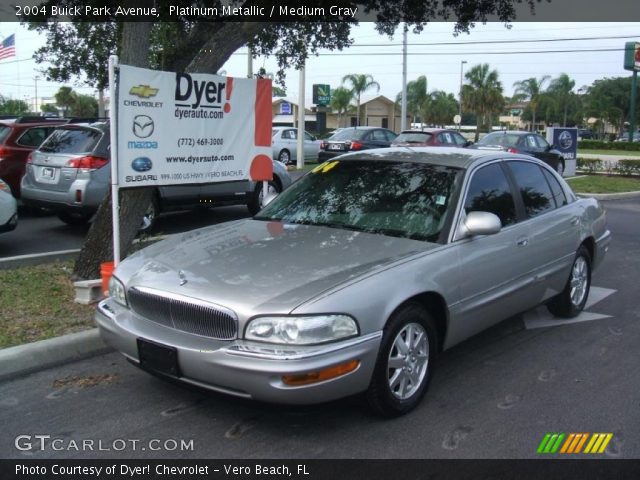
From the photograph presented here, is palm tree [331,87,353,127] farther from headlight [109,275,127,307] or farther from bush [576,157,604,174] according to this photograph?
headlight [109,275,127,307]

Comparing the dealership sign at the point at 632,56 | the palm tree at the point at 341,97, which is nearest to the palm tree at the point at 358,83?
the palm tree at the point at 341,97

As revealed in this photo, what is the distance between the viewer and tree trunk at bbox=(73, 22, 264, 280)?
20.9ft

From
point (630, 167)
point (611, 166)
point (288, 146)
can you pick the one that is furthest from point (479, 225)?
point (288, 146)

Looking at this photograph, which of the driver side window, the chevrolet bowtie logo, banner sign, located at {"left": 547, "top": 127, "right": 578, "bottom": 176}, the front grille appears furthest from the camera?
banner sign, located at {"left": 547, "top": 127, "right": 578, "bottom": 176}

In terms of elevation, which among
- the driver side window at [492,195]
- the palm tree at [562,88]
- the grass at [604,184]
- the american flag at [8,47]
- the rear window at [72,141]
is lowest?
the grass at [604,184]

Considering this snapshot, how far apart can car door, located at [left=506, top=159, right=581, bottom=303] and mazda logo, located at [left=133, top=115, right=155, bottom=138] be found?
3211 mm

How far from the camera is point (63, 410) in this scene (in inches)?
156

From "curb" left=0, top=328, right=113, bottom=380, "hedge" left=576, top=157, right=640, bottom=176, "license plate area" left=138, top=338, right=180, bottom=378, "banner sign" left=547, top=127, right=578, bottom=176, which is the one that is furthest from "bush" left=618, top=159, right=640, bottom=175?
"license plate area" left=138, top=338, right=180, bottom=378

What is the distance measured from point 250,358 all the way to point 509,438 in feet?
5.15

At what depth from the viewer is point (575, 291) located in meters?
6.04

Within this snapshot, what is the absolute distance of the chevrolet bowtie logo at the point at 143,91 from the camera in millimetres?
5702

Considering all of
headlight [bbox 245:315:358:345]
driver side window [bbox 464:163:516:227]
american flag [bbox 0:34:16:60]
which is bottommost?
headlight [bbox 245:315:358:345]

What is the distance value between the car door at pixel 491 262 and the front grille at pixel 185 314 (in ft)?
5.12

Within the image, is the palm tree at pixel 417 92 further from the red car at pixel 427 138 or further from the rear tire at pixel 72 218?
the rear tire at pixel 72 218
